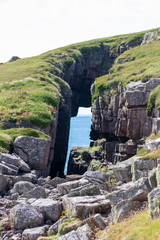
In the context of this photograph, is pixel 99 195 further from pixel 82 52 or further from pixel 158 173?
pixel 82 52

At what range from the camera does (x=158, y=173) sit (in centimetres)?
1138

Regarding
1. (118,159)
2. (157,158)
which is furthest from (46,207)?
(118,159)

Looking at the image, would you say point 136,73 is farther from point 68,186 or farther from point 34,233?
point 34,233

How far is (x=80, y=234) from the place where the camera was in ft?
33.1

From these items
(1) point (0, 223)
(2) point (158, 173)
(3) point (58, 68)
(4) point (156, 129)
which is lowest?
(1) point (0, 223)

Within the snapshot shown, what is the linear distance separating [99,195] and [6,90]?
37.1 m

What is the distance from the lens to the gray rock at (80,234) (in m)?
9.93

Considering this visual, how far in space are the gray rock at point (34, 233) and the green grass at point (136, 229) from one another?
8.94 ft

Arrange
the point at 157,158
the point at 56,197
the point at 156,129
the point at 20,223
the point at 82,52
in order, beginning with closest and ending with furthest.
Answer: the point at 20,223 < the point at 56,197 < the point at 157,158 < the point at 156,129 < the point at 82,52

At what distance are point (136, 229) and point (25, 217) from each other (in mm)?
5425

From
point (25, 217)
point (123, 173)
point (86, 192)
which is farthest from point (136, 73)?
point (25, 217)

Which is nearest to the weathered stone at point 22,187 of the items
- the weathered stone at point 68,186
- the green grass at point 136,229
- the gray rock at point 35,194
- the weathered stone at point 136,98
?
the gray rock at point 35,194

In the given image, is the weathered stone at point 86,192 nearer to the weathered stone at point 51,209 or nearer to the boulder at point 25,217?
the weathered stone at point 51,209

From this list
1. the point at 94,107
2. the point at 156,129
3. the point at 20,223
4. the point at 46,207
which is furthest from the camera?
the point at 94,107
